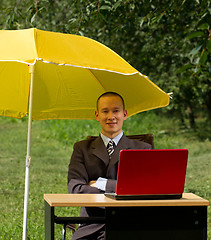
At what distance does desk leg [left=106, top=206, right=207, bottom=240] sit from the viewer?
312 cm

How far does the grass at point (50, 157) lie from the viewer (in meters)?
7.44

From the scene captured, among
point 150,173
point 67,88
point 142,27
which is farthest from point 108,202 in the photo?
point 142,27

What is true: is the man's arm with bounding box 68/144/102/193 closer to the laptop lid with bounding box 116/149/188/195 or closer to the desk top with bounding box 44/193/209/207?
the desk top with bounding box 44/193/209/207

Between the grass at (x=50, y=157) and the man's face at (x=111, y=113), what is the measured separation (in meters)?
2.40

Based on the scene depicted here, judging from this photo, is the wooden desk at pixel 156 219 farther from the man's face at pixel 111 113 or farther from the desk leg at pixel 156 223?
the man's face at pixel 111 113

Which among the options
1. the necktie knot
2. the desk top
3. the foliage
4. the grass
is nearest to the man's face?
the necktie knot

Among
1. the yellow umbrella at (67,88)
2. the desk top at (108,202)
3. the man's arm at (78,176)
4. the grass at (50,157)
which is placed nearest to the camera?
the desk top at (108,202)

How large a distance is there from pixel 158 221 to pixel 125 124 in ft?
46.3

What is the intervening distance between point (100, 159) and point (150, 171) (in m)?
1.08

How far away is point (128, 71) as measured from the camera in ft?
12.0

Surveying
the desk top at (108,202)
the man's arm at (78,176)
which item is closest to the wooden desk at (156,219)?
the desk top at (108,202)

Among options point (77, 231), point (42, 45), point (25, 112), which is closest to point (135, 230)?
point (77, 231)

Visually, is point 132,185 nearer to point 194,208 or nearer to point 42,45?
point 194,208

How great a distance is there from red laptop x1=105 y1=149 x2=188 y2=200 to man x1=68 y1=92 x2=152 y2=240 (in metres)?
0.71
